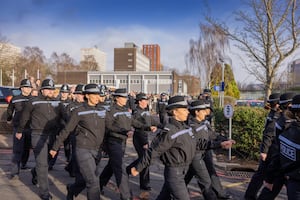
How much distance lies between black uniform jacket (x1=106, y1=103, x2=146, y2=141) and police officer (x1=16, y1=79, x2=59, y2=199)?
3.96 feet

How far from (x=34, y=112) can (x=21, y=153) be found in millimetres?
1456

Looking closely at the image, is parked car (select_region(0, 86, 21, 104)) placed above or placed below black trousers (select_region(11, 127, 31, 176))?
above

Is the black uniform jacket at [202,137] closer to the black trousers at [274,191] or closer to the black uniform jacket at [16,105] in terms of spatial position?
the black trousers at [274,191]

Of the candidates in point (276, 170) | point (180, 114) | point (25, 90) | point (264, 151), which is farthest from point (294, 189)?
point (25, 90)

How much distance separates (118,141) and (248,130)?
4521 mm

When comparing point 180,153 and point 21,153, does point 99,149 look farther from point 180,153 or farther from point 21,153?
point 21,153

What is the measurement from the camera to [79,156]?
4.62 metres

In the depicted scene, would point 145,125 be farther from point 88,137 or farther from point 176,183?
point 176,183

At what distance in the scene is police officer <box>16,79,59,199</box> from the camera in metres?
5.42

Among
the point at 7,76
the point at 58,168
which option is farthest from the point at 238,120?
the point at 7,76

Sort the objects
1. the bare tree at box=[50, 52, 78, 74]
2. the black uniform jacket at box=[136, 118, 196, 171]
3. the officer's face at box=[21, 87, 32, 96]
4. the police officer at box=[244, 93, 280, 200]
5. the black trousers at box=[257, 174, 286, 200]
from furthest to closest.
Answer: the bare tree at box=[50, 52, 78, 74] < the officer's face at box=[21, 87, 32, 96] < the police officer at box=[244, 93, 280, 200] < the black trousers at box=[257, 174, 286, 200] < the black uniform jacket at box=[136, 118, 196, 171]

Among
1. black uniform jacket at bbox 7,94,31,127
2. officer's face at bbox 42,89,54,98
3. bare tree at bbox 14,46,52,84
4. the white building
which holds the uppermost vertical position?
the white building

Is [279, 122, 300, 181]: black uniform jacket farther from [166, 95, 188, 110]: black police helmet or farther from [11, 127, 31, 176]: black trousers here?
[11, 127, 31, 176]: black trousers

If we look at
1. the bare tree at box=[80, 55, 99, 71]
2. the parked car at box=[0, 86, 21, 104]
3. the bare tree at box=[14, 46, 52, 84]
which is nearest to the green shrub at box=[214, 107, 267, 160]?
the parked car at box=[0, 86, 21, 104]
